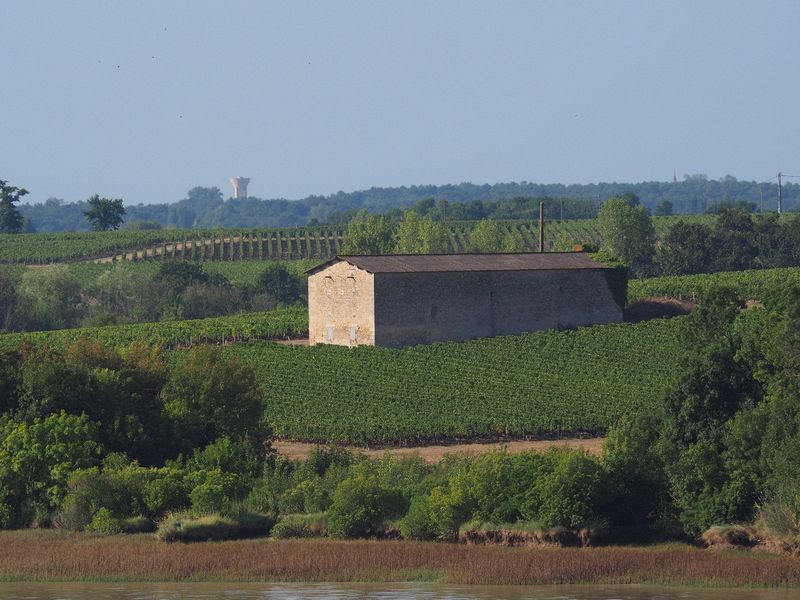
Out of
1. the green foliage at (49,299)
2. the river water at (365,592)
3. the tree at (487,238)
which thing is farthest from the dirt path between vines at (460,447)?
the tree at (487,238)

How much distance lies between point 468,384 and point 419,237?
195 ft

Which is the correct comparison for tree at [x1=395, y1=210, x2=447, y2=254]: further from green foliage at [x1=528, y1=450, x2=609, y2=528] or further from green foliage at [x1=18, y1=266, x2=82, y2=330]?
green foliage at [x1=528, y1=450, x2=609, y2=528]

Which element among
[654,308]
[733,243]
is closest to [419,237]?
[733,243]

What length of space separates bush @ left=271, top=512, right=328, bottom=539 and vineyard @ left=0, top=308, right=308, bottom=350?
1462 inches

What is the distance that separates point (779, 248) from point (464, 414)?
63.9 m

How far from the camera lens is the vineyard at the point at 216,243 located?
12712cm

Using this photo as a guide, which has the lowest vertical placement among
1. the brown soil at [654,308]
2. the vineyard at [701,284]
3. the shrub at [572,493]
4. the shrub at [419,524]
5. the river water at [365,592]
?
the river water at [365,592]

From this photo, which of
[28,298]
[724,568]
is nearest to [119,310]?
[28,298]

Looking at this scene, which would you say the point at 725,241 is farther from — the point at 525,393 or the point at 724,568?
the point at 724,568

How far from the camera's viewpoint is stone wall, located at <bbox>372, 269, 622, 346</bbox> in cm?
6278

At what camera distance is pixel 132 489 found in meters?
32.4

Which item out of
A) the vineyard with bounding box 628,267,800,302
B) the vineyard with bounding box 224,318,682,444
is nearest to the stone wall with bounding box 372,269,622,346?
the vineyard with bounding box 224,318,682,444

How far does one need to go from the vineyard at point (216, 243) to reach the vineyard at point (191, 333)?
52.9 metres

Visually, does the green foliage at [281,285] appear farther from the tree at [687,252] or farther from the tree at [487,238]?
the tree at [687,252]
